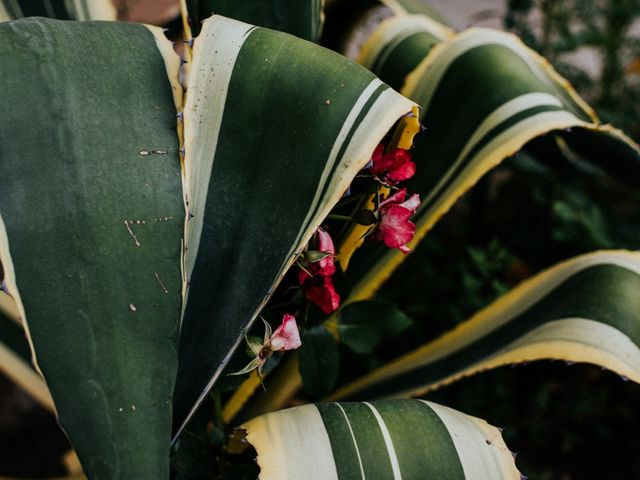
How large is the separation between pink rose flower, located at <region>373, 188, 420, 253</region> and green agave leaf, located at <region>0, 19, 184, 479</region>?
175 millimetres

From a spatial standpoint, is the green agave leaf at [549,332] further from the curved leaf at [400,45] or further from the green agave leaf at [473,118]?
the curved leaf at [400,45]

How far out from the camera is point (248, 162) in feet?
1.54

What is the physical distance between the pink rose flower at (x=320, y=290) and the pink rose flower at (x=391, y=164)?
94mm

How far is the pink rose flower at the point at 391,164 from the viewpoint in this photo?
1.73 feet

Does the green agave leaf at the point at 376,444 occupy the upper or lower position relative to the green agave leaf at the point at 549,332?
upper

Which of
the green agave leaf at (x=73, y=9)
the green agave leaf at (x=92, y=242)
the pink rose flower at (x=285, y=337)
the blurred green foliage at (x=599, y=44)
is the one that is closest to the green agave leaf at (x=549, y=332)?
the pink rose flower at (x=285, y=337)

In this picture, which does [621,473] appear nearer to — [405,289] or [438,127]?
[405,289]

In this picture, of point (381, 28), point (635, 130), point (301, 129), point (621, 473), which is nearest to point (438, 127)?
point (381, 28)

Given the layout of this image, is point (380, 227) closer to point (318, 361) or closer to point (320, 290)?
point (320, 290)

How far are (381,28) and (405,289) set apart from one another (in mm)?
489

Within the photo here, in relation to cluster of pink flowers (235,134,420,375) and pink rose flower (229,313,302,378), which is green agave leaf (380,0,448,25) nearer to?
cluster of pink flowers (235,134,420,375)

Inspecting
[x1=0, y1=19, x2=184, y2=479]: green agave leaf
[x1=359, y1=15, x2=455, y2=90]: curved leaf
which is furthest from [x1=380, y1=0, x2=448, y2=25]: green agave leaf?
[x1=0, y1=19, x2=184, y2=479]: green agave leaf

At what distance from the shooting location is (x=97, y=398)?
0.40 metres

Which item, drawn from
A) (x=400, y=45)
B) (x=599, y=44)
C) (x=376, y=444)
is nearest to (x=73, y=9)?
(x=400, y=45)
